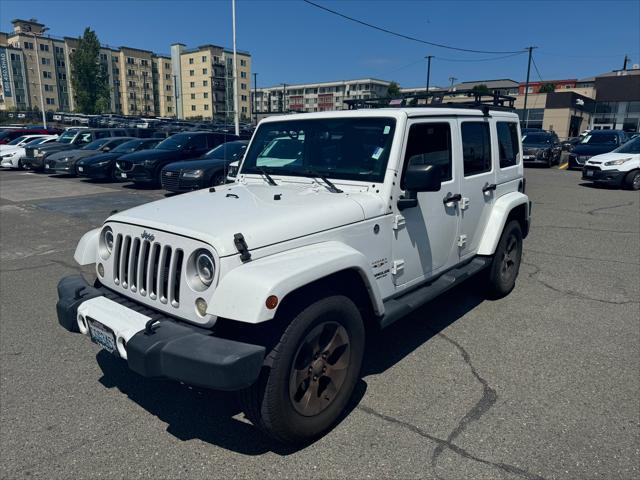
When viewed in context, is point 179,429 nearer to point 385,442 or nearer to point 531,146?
point 385,442

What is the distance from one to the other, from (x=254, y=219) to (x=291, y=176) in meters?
1.13

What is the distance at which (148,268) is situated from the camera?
114 inches

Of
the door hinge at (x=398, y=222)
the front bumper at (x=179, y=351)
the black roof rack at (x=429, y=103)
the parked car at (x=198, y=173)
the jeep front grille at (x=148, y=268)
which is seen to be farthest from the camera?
the parked car at (x=198, y=173)

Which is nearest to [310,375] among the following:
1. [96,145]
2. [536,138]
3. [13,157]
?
[96,145]

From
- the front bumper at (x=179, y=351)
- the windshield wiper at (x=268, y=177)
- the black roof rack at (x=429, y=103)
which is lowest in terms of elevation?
the front bumper at (x=179, y=351)

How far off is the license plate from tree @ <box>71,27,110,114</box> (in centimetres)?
7233

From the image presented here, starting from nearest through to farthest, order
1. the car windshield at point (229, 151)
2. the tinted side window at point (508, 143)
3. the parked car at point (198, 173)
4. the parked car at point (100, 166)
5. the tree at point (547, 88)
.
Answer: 1. the tinted side window at point (508, 143)
2. the parked car at point (198, 173)
3. the car windshield at point (229, 151)
4. the parked car at point (100, 166)
5. the tree at point (547, 88)

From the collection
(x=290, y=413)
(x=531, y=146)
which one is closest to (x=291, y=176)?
(x=290, y=413)

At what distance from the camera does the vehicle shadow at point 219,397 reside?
9.57ft

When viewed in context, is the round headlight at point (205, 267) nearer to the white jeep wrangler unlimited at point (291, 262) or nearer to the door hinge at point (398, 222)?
the white jeep wrangler unlimited at point (291, 262)

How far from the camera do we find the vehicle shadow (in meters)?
2.92

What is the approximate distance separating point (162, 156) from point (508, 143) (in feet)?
37.2

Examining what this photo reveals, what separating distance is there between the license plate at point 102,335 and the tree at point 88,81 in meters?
72.3

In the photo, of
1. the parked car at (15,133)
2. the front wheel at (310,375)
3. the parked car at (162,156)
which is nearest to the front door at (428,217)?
the front wheel at (310,375)
